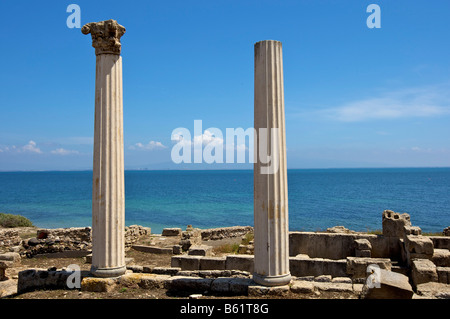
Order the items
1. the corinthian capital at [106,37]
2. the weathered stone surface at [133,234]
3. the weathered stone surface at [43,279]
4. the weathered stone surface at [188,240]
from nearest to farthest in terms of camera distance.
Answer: the corinthian capital at [106,37] → the weathered stone surface at [43,279] → the weathered stone surface at [188,240] → the weathered stone surface at [133,234]

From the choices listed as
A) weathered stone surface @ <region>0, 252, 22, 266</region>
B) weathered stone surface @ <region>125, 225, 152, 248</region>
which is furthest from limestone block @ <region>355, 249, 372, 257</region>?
weathered stone surface @ <region>0, 252, 22, 266</region>

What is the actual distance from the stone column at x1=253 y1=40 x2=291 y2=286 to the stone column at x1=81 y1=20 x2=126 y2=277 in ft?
9.08

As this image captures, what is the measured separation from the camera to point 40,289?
7.35 meters

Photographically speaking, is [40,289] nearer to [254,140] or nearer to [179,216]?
[254,140]

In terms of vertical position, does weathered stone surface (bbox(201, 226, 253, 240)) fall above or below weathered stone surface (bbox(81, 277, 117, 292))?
below

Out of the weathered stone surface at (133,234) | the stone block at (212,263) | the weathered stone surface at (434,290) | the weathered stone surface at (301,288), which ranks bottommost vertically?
the weathered stone surface at (133,234)

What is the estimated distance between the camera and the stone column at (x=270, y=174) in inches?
241

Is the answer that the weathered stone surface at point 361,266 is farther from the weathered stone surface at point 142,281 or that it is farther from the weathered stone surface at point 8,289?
the weathered stone surface at point 8,289

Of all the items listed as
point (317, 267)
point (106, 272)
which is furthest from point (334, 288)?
point (106, 272)

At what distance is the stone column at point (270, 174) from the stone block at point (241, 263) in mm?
4084

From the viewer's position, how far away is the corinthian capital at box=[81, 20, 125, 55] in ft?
23.5

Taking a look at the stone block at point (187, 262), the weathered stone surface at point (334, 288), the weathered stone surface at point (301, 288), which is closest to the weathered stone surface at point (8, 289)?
the stone block at point (187, 262)

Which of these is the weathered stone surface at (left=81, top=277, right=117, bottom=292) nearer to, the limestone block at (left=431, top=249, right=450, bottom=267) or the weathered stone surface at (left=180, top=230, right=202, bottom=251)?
the limestone block at (left=431, top=249, right=450, bottom=267)

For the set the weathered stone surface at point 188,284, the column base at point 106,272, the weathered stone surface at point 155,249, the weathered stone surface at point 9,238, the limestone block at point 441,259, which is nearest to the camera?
the weathered stone surface at point 188,284
